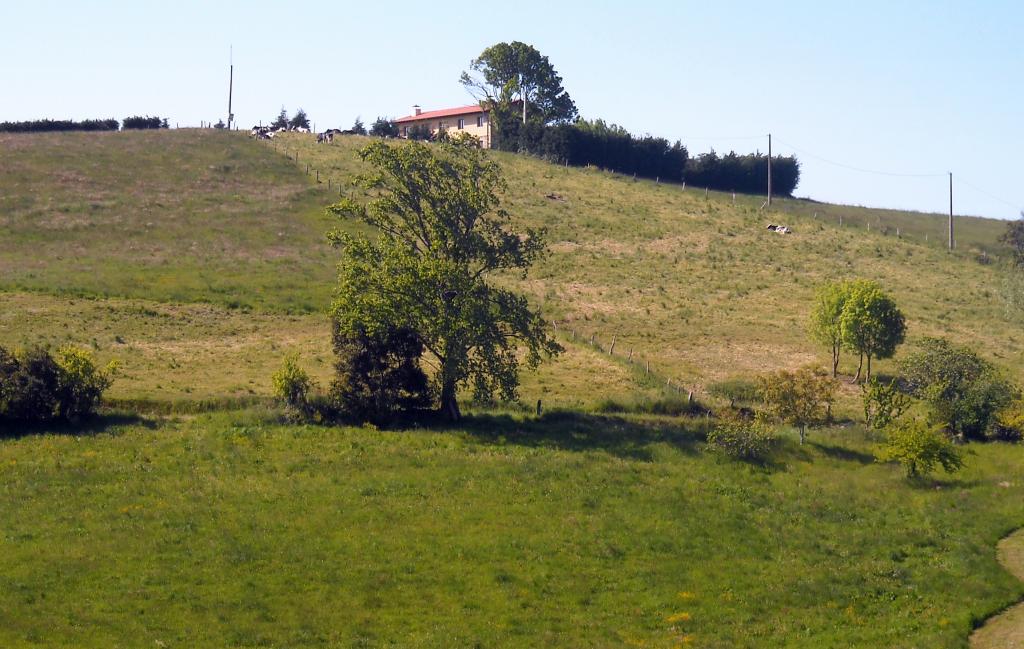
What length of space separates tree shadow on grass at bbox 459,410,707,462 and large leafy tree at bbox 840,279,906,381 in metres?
17.6

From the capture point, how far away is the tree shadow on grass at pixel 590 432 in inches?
1870

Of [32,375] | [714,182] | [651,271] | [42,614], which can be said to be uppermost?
[714,182]

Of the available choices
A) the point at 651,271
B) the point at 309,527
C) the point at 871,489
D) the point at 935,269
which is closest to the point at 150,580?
the point at 309,527

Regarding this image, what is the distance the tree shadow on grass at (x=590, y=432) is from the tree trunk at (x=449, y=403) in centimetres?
54

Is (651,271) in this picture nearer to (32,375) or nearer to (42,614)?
(32,375)

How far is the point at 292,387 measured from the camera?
49.2 meters

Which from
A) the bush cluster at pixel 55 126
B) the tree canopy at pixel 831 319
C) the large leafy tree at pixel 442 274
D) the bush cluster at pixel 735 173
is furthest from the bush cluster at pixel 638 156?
the large leafy tree at pixel 442 274

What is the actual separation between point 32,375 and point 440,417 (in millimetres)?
16941

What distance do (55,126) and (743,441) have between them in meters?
99.8

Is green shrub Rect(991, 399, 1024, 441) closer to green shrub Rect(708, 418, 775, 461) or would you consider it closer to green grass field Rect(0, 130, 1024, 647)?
green grass field Rect(0, 130, 1024, 647)

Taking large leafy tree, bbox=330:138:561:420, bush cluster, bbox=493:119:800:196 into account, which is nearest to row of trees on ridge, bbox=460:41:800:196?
bush cluster, bbox=493:119:800:196

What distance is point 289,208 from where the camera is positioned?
323ft

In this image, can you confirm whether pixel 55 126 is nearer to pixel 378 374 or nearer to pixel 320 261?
pixel 320 261

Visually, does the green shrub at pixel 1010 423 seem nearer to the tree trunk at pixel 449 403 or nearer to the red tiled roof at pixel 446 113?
the tree trunk at pixel 449 403
